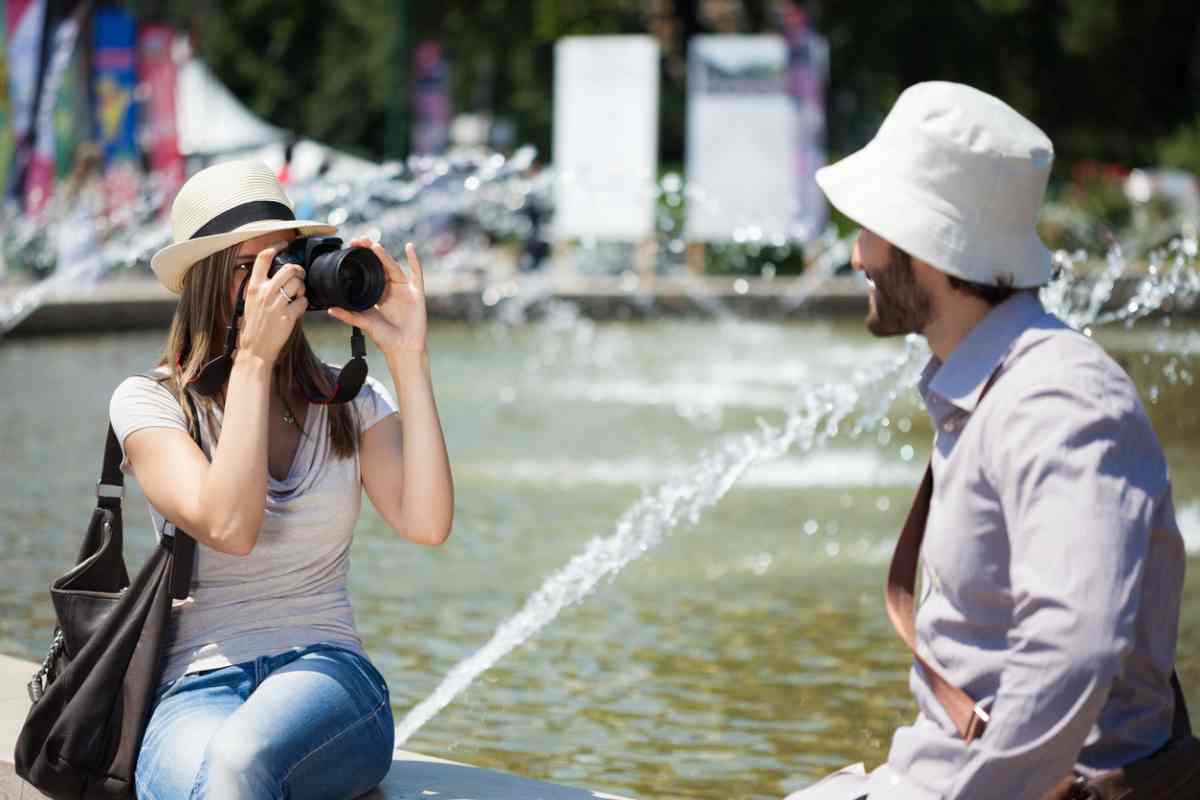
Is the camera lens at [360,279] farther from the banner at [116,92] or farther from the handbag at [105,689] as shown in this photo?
the banner at [116,92]

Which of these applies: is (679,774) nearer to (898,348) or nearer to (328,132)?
(898,348)

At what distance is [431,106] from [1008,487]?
33902mm

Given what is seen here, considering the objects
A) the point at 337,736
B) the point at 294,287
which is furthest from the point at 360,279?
the point at 337,736

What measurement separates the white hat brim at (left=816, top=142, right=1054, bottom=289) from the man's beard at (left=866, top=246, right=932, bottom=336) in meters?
0.06

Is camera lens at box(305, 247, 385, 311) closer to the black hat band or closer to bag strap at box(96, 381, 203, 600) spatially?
the black hat band

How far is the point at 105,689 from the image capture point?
10.9 ft

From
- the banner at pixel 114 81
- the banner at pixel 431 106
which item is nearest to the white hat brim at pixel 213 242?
the banner at pixel 114 81

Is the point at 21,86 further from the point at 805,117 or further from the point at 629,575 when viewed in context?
the point at 629,575

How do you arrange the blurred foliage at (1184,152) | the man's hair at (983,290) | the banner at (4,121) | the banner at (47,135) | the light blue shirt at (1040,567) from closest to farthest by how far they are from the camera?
the light blue shirt at (1040,567)
the man's hair at (983,290)
the banner at (4,121)
the banner at (47,135)
the blurred foliage at (1184,152)

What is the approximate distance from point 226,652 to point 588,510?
607 centimetres

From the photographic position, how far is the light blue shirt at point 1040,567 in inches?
90.4

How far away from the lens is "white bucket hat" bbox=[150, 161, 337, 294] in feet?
11.4

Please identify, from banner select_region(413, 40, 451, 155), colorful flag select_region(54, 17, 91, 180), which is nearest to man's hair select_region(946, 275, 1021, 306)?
colorful flag select_region(54, 17, 91, 180)

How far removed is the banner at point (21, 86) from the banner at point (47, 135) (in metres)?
0.12
